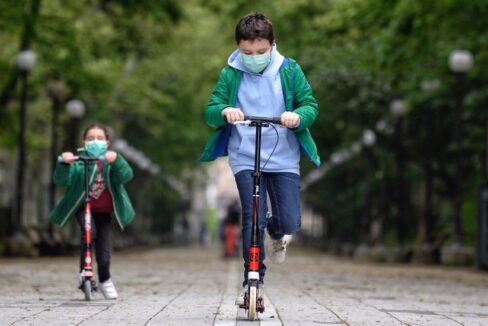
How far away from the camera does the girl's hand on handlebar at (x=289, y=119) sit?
7.43m

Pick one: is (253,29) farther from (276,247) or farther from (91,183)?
(91,183)

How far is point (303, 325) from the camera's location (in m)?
7.45

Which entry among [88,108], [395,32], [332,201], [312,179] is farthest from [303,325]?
[312,179]

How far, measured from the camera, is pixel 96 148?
32.1 ft

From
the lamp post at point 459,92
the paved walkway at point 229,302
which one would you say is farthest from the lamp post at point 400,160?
the paved walkway at point 229,302

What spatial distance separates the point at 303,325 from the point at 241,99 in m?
1.49

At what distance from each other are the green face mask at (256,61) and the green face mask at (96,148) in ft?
8.15

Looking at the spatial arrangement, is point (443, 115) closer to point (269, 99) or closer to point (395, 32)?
point (395, 32)

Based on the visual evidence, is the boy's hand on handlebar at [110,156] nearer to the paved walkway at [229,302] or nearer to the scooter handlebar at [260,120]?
the paved walkway at [229,302]

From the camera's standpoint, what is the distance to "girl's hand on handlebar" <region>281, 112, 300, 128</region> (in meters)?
7.43

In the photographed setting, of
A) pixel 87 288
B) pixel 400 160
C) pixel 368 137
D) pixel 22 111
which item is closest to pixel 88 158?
pixel 87 288

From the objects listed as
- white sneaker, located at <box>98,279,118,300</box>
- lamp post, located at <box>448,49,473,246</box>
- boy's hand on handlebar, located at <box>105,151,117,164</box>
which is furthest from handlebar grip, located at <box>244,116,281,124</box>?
lamp post, located at <box>448,49,473,246</box>

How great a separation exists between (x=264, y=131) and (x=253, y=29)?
29.5 inches

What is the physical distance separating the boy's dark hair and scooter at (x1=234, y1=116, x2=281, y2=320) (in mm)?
494
